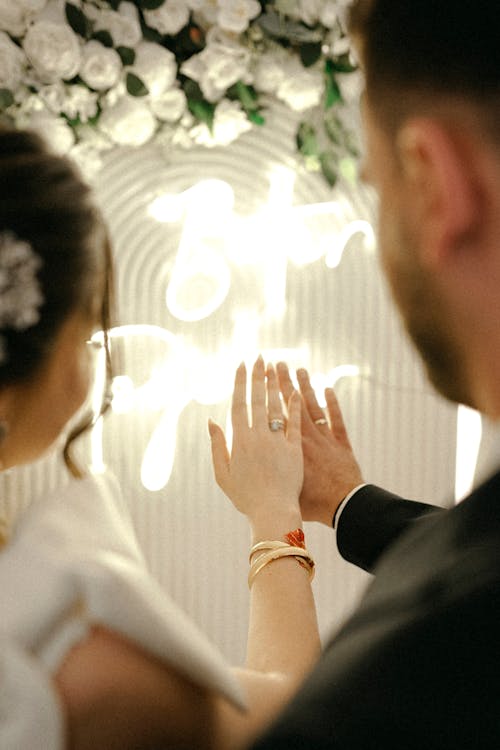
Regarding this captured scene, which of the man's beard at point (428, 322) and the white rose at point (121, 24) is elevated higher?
the white rose at point (121, 24)

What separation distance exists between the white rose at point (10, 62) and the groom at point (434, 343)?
927 millimetres

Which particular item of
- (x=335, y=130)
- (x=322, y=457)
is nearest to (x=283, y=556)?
(x=322, y=457)

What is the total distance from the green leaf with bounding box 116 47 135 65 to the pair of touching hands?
25.7 inches

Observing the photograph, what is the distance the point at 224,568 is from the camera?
1.67 m

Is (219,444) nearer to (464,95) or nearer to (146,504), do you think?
(146,504)

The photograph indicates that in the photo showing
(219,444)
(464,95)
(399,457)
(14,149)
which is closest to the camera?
(464,95)

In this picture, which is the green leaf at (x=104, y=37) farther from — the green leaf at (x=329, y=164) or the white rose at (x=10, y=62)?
the green leaf at (x=329, y=164)

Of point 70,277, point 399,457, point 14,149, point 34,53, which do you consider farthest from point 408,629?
point 34,53

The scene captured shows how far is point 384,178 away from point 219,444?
79cm

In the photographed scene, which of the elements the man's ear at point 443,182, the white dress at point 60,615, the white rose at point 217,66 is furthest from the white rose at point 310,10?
the white dress at point 60,615

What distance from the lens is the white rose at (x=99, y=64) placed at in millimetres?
1443

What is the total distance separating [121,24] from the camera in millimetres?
1450

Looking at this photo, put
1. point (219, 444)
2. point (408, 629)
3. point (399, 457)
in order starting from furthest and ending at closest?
point (399, 457), point (219, 444), point (408, 629)

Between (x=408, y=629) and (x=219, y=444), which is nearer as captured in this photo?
(x=408, y=629)
